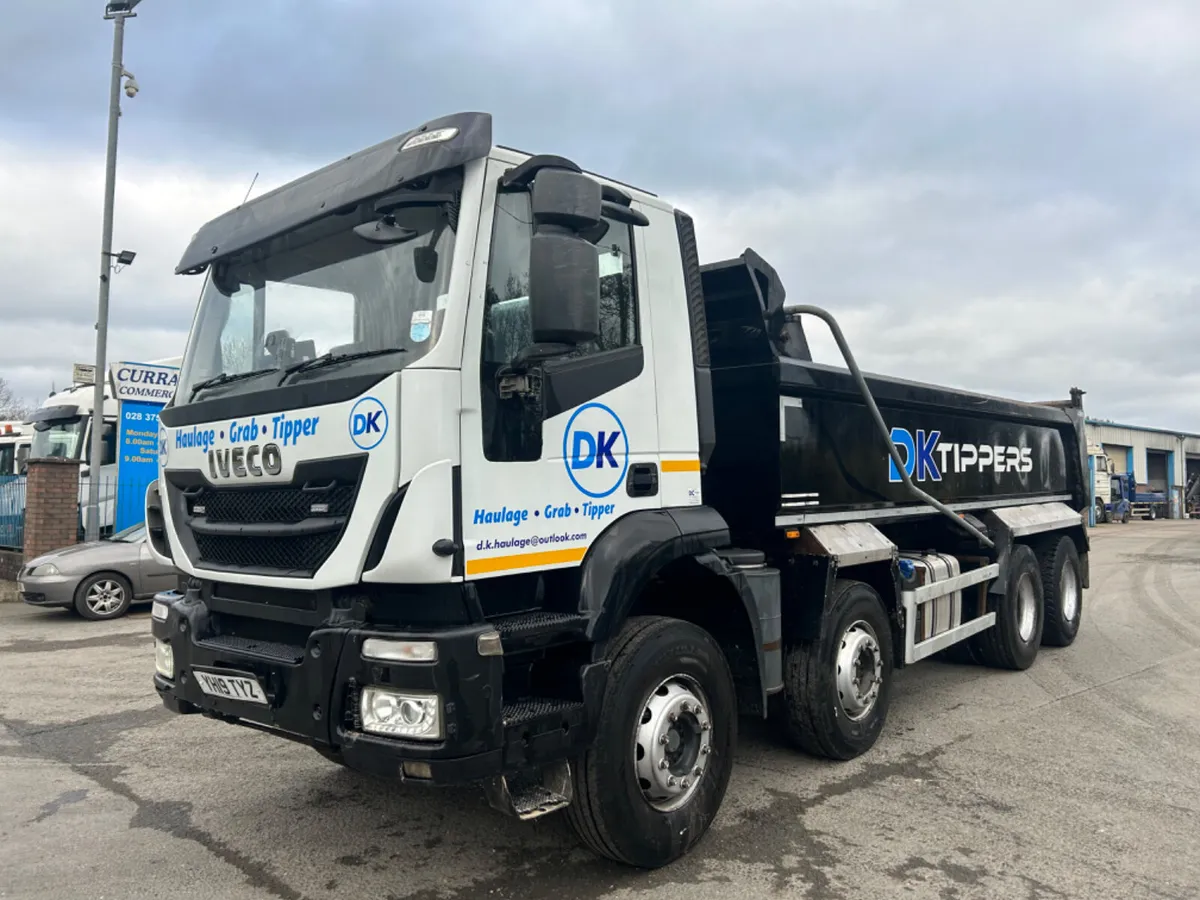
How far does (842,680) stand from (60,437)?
16.3 m

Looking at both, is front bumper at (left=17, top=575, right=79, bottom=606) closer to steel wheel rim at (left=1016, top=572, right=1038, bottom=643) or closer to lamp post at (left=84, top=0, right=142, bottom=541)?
lamp post at (left=84, top=0, right=142, bottom=541)

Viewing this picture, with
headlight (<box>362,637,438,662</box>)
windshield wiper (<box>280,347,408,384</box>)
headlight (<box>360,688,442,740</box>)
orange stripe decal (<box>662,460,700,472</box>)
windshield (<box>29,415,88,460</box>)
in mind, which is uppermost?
windshield (<box>29,415,88,460</box>)

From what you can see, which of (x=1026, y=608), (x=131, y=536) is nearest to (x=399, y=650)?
(x=1026, y=608)

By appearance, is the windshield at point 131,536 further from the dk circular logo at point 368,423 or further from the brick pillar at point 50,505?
the dk circular logo at point 368,423

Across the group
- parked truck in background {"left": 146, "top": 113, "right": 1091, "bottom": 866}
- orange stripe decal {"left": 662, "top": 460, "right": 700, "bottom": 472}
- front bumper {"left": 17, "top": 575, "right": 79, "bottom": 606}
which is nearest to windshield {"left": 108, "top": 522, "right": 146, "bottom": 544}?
front bumper {"left": 17, "top": 575, "right": 79, "bottom": 606}

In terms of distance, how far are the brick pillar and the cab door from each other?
43.4ft

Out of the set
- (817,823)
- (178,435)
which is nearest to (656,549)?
(817,823)

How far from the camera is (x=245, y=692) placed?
366 cm

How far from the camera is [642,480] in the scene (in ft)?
13.5

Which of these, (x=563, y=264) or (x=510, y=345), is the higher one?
(x=563, y=264)

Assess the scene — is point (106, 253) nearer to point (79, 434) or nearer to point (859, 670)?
point (79, 434)

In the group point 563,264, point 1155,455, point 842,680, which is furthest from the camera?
point 1155,455

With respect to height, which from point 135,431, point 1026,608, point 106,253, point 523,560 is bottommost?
point 1026,608

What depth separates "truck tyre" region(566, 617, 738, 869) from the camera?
3672mm
